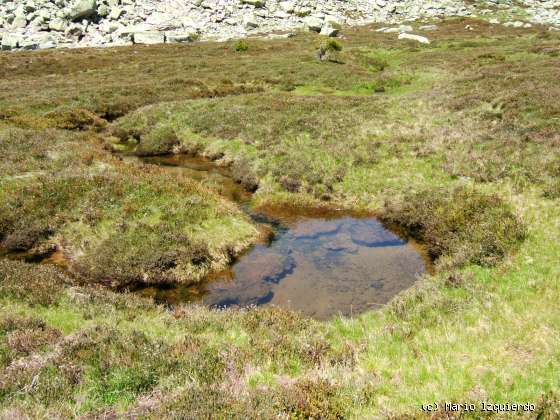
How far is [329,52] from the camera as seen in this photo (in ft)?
194

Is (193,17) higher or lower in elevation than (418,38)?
lower

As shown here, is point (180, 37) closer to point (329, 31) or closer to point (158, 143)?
point (329, 31)

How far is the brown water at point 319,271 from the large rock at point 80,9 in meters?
109

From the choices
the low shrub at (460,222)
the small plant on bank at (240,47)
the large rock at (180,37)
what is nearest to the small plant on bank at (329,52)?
the small plant on bank at (240,47)

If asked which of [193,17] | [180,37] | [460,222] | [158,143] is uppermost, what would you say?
[460,222]

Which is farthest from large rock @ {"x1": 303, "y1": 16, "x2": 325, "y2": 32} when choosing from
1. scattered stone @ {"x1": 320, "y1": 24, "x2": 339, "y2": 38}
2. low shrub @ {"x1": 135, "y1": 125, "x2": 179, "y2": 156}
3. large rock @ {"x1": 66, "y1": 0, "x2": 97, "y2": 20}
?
low shrub @ {"x1": 135, "y1": 125, "x2": 179, "y2": 156}

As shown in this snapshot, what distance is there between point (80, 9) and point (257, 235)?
11068cm

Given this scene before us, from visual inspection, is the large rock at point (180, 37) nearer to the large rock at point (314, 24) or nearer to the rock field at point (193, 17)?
the rock field at point (193, 17)

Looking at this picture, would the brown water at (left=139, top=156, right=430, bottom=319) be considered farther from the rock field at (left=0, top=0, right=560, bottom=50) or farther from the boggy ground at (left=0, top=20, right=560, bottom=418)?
the rock field at (left=0, top=0, right=560, bottom=50)

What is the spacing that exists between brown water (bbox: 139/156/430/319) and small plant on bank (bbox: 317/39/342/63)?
1676 inches

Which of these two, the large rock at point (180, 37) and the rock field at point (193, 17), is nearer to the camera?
the large rock at point (180, 37)

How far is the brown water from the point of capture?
13461mm

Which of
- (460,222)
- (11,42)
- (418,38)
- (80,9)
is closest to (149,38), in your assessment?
(80,9)

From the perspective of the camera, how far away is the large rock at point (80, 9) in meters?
106
